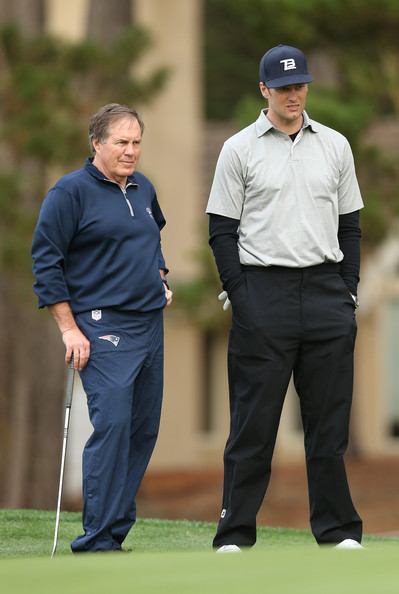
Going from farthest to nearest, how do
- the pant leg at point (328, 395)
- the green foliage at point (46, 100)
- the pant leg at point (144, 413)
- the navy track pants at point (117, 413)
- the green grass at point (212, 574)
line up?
the green foliage at point (46, 100) < the pant leg at point (144, 413) < the pant leg at point (328, 395) < the navy track pants at point (117, 413) < the green grass at point (212, 574)

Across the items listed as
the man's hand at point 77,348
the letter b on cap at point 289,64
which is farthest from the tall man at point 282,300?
the man's hand at point 77,348

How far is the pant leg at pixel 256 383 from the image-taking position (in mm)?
4848

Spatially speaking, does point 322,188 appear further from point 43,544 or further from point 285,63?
point 43,544

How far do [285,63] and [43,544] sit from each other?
96.6 inches

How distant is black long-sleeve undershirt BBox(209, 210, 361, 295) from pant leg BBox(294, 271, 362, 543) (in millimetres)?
123

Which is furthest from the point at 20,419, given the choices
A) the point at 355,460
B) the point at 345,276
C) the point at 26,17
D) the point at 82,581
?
the point at 82,581

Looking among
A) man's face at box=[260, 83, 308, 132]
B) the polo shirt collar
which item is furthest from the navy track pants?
man's face at box=[260, 83, 308, 132]

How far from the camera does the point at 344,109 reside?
11.9m

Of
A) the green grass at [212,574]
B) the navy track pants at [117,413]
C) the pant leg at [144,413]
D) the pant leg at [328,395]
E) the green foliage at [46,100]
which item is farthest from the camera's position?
the green foliage at [46,100]

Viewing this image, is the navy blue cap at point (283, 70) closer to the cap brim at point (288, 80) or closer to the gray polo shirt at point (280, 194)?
the cap brim at point (288, 80)

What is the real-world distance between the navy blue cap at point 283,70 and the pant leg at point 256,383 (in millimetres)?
762

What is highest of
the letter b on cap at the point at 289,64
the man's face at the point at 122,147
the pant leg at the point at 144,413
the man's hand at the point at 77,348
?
the letter b on cap at the point at 289,64

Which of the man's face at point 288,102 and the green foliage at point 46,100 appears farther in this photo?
the green foliage at point 46,100

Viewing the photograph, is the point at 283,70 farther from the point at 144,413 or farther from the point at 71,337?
the point at 144,413
